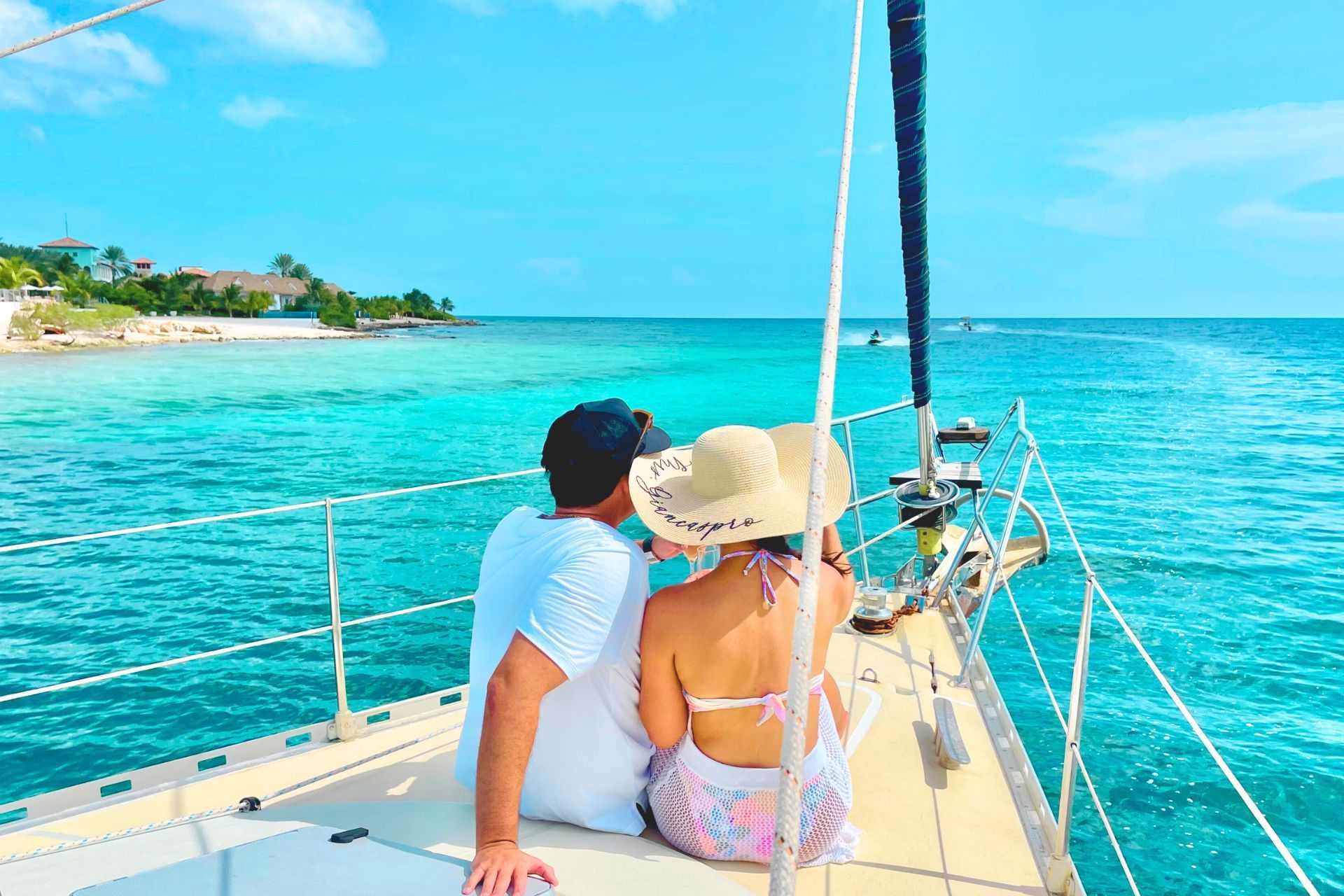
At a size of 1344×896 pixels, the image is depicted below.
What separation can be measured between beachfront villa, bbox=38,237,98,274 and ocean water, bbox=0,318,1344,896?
2956 inches

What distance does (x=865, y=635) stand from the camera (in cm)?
356

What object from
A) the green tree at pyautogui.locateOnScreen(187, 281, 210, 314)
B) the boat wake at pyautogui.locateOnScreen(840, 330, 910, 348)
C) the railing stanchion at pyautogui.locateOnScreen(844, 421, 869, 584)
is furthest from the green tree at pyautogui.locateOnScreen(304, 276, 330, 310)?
the railing stanchion at pyautogui.locateOnScreen(844, 421, 869, 584)

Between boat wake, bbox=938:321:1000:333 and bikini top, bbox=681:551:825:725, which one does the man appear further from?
boat wake, bbox=938:321:1000:333

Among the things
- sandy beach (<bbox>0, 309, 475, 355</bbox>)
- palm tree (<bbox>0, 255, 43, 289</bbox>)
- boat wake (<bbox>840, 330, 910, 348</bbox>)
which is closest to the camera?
sandy beach (<bbox>0, 309, 475, 355</bbox>)

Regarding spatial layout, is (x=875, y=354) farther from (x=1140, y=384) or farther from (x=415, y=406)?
→ (x=415, y=406)

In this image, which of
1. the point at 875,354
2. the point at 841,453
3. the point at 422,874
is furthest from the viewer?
the point at 875,354

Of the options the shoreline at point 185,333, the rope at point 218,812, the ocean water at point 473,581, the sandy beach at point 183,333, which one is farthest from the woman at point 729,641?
the sandy beach at point 183,333

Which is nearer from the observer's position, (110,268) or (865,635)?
(865,635)

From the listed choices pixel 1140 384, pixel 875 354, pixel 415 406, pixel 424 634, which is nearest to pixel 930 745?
pixel 424 634

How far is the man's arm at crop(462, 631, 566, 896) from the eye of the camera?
1265 millimetres

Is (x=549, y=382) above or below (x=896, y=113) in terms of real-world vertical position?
below

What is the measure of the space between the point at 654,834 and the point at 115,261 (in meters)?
98.5

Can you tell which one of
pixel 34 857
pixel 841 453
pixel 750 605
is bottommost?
pixel 34 857

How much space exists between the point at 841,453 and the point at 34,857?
63.2 inches
